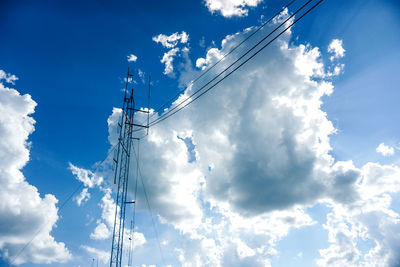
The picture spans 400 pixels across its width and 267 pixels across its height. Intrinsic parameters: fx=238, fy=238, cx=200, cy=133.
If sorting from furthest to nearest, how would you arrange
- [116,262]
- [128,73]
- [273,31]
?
1. [128,73]
2. [116,262]
3. [273,31]

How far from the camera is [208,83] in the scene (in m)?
16.9

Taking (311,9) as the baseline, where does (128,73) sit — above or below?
above

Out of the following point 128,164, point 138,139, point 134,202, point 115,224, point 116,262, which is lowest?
point 116,262

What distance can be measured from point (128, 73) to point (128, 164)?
1307cm

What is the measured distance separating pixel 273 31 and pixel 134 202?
94.0ft

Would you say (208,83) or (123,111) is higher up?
(123,111)

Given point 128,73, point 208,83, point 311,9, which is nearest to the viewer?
point 311,9

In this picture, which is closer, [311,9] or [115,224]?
[311,9]

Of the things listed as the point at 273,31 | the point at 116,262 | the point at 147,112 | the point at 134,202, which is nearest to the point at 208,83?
the point at 273,31

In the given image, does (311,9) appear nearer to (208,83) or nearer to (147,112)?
(208,83)

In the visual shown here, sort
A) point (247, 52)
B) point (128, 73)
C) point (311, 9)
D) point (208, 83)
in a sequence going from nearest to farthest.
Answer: point (311, 9) < point (247, 52) < point (208, 83) < point (128, 73)

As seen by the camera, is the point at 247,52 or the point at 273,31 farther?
the point at 247,52

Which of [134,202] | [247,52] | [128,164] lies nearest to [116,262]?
[134,202]

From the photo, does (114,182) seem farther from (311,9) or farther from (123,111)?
(311,9)
